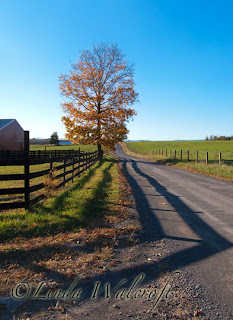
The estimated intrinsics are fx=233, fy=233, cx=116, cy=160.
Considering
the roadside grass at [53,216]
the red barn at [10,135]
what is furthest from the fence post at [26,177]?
the red barn at [10,135]

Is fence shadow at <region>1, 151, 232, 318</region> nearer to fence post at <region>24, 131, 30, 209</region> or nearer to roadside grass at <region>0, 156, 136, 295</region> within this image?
roadside grass at <region>0, 156, 136, 295</region>

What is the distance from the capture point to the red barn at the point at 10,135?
115 ft

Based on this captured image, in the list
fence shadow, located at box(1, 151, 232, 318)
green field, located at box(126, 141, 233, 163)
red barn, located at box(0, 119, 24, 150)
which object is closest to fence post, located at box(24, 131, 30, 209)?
fence shadow, located at box(1, 151, 232, 318)

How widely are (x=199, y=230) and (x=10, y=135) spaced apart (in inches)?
1478

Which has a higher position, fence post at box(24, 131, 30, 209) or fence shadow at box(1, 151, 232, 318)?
fence post at box(24, 131, 30, 209)

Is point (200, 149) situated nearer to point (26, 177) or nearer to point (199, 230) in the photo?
point (199, 230)

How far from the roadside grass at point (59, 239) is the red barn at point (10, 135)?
3158cm

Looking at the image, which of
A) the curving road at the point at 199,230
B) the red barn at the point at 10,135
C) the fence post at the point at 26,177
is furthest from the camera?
the red barn at the point at 10,135

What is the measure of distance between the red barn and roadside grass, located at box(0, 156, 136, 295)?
31584 millimetres

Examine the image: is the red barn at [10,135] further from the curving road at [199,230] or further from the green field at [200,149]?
the curving road at [199,230]

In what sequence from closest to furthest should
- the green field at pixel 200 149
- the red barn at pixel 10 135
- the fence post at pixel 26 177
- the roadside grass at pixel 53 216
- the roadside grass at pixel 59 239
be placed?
the roadside grass at pixel 59 239, the roadside grass at pixel 53 216, the fence post at pixel 26 177, the red barn at pixel 10 135, the green field at pixel 200 149

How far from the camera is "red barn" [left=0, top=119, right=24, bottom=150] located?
115 feet

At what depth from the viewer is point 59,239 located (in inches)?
183

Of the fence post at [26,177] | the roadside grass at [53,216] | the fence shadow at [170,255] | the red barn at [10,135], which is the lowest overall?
the fence shadow at [170,255]
